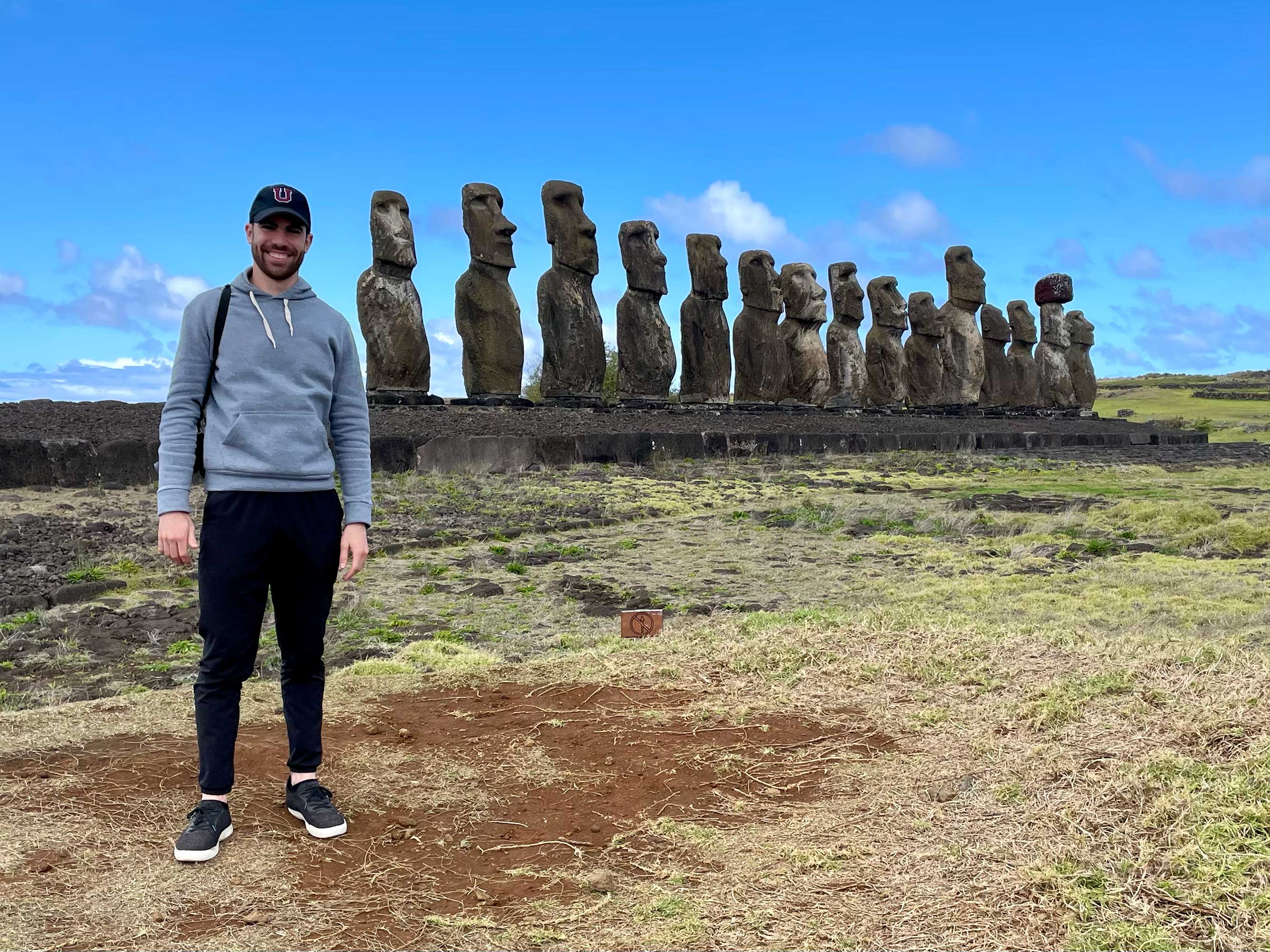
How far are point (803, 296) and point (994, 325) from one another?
9.28 meters

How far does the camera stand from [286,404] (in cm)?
321

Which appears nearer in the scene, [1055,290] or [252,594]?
[252,594]

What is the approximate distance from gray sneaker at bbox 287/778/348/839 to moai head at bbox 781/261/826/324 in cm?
2034

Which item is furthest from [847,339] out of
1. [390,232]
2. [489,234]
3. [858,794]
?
[858,794]

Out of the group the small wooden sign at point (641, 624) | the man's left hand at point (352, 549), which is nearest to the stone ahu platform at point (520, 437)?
the small wooden sign at point (641, 624)

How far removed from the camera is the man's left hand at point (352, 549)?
3293 millimetres

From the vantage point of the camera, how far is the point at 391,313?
52.0 ft

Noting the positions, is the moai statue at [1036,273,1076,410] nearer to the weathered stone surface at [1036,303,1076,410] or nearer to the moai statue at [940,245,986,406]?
the weathered stone surface at [1036,303,1076,410]

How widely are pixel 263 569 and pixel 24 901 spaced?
96 centimetres

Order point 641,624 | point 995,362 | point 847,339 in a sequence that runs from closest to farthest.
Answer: point 641,624 < point 847,339 < point 995,362

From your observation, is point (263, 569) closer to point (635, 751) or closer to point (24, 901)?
point (24, 901)

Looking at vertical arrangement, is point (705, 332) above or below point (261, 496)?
above

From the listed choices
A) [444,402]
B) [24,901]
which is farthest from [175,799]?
[444,402]

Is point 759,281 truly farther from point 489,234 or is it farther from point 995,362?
point 995,362
